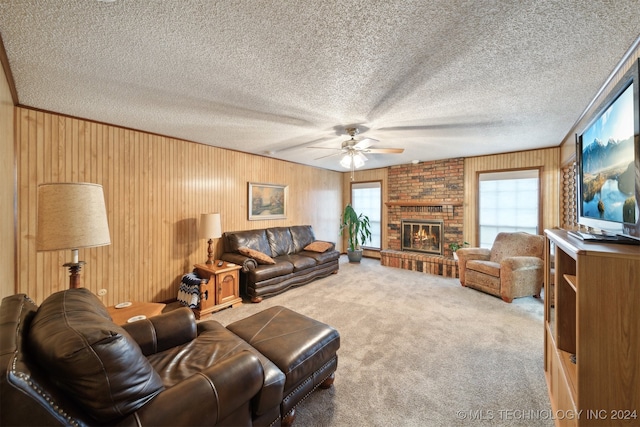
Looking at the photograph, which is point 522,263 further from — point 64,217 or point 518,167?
point 64,217

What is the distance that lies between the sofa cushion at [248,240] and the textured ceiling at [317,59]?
6.30ft

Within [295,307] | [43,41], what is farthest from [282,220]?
[43,41]

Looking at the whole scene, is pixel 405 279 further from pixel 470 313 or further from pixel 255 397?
pixel 255 397

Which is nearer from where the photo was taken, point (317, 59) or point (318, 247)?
point (317, 59)

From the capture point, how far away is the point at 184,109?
250 centimetres

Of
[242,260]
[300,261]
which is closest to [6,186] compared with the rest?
[242,260]

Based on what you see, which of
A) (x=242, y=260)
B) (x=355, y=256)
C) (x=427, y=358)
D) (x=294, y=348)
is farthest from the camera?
(x=355, y=256)

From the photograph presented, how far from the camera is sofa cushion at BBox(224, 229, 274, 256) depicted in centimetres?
404

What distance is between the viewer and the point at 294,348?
1.59 meters

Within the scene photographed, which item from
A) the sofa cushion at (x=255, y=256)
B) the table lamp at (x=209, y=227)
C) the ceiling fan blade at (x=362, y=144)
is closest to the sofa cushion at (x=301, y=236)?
the sofa cushion at (x=255, y=256)

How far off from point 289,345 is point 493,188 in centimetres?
498

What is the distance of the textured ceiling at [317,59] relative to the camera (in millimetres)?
1263

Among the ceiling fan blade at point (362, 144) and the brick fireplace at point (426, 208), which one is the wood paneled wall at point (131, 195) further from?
the brick fireplace at point (426, 208)

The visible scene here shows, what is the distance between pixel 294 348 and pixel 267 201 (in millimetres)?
3661
